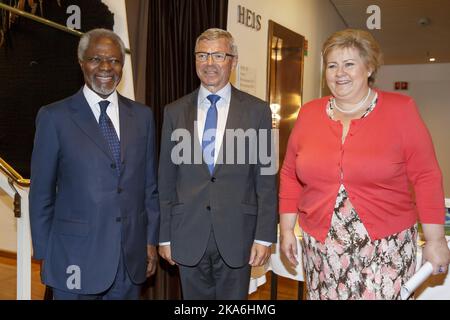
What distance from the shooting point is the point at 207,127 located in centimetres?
199

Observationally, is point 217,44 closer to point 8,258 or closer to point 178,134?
point 178,134

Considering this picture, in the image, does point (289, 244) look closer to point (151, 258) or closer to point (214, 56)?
point (151, 258)

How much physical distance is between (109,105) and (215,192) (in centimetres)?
59

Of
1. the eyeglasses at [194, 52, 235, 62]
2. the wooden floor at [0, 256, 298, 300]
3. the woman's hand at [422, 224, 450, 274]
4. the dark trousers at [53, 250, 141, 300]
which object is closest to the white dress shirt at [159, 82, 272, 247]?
the eyeglasses at [194, 52, 235, 62]

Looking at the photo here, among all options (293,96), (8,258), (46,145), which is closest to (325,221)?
(46,145)

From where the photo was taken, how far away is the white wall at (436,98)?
32.2ft

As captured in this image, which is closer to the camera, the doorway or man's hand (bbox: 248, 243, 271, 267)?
man's hand (bbox: 248, 243, 271, 267)

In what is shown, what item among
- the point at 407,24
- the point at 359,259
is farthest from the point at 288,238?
the point at 407,24

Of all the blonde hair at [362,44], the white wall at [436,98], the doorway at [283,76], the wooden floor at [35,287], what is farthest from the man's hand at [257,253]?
the white wall at [436,98]

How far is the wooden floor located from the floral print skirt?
1870 mm

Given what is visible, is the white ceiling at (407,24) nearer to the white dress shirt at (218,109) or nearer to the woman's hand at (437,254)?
the white dress shirt at (218,109)

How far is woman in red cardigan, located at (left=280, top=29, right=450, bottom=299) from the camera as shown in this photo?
66.9 inches

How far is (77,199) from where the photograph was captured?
5.70 ft
